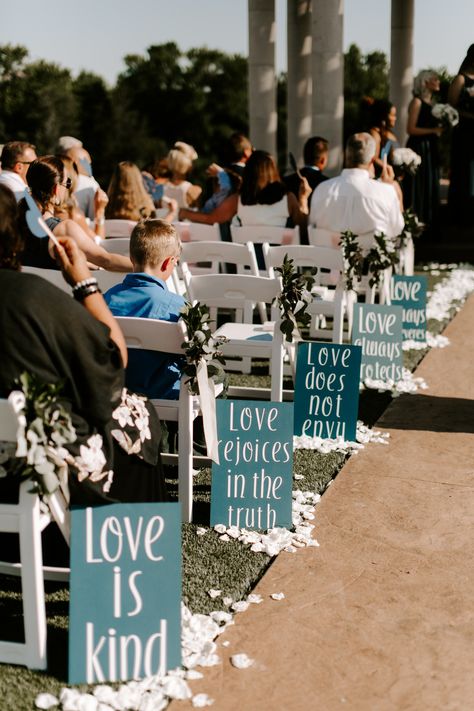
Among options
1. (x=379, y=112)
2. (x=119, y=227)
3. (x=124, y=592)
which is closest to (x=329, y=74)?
(x=379, y=112)

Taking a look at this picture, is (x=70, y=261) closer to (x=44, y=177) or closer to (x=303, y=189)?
(x=44, y=177)

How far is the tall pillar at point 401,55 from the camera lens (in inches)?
704

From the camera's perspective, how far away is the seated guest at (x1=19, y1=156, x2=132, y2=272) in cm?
538

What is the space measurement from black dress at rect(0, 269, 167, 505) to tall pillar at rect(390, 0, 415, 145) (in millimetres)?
15965

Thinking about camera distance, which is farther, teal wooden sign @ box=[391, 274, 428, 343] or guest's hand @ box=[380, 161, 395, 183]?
guest's hand @ box=[380, 161, 395, 183]

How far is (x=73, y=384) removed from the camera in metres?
3.08

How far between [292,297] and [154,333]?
1.03m

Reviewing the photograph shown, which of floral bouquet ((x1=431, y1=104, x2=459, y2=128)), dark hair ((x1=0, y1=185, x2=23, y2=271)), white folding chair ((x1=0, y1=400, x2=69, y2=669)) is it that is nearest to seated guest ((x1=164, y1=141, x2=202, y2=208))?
floral bouquet ((x1=431, y1=104, x2=459, y2=128))

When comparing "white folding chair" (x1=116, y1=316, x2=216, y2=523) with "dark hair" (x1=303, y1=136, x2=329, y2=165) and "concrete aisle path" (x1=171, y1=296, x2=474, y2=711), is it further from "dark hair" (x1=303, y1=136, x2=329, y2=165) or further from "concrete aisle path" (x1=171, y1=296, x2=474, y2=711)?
"dark hair" (x1=303, y1=136, x2=329, y2=165)

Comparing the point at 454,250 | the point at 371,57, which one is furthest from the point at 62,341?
the point at 371,57

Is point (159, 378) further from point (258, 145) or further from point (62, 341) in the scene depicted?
point (258, 145)

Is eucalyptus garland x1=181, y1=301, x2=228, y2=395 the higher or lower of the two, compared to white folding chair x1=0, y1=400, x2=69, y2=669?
higher

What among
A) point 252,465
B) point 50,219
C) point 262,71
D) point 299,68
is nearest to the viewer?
point 252,465

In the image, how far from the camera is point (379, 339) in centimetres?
678
